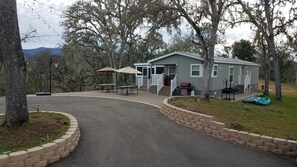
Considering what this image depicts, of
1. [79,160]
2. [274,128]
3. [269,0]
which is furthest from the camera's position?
[269,0]

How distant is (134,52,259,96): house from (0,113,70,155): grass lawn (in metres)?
13.4

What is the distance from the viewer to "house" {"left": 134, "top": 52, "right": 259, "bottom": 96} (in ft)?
65.0

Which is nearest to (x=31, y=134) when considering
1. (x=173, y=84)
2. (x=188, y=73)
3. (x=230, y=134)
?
(x=230, y=134)

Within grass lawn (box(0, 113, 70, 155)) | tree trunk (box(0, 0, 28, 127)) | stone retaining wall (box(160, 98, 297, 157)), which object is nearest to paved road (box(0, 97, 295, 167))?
stone retaining wall (box(160, 98, 297, 157))

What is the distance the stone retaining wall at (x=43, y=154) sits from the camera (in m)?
4.62

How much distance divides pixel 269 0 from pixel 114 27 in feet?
47.9

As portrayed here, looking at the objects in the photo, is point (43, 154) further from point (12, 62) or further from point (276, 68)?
point (276, 68)

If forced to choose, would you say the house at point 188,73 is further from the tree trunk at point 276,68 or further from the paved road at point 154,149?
the paved road at point 154,149

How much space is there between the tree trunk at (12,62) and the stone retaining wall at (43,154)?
1331mm

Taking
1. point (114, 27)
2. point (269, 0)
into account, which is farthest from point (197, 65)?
point (114, 27)

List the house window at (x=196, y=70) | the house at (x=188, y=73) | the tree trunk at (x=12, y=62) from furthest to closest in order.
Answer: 1. the house at (x=188, y=73)
2. the house window at (x=196, y=70)
3. the tree trunk at (x=12, y=62)

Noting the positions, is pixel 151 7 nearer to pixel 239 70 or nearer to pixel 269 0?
pixel 269 0

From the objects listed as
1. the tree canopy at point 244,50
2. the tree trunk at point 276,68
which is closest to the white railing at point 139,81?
the tree trunk at point 276,68

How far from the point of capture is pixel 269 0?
61.7 feet
